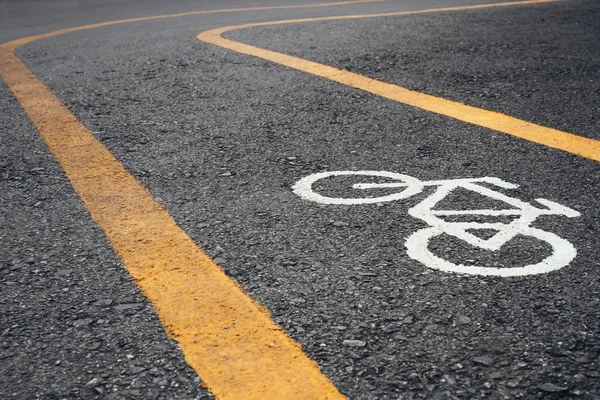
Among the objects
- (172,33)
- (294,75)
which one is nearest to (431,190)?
(294,75)

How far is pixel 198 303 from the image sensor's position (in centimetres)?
231

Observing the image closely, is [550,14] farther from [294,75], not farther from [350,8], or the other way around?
[294,75]

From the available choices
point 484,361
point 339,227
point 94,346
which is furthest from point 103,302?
point 484,361

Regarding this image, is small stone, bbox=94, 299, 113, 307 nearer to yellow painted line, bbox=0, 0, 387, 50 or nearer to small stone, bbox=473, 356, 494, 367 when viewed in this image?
small stone, bbox=473, 356, 494, 367

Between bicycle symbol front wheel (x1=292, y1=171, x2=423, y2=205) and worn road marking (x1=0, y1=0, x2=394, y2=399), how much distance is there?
2.05 ft

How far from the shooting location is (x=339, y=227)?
2875mm

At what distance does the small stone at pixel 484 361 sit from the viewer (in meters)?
1.96

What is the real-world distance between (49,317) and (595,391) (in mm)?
1534

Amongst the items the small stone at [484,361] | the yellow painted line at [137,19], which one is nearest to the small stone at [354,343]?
the small stone at [484,361]

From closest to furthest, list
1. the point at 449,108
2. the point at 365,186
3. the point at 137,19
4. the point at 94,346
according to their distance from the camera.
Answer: the point at 94,346
the point at 365,186
the point at 449,108
the point at 137,19

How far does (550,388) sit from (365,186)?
161 cm

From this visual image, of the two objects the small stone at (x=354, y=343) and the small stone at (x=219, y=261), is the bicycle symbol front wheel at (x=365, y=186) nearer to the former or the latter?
the small stone at (x=219, y=261)

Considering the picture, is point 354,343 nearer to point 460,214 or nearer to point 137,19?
point 460,214

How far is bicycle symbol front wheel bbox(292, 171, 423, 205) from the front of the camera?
10.4ft
